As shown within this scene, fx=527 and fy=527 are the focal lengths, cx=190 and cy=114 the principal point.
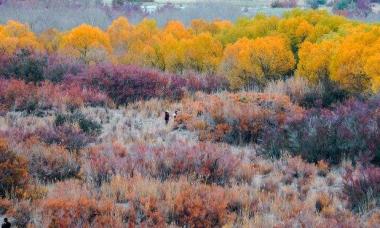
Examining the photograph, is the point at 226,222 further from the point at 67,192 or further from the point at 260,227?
the point at 67,192

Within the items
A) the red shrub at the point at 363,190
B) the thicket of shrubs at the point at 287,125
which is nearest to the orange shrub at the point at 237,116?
the thicket of shrubs at the point at 287,125

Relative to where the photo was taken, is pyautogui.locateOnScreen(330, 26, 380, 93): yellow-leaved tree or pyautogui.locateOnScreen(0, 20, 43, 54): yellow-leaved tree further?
pyautogui.locateOnScreen(0, 20, 43, 54): yellow-leaved tree

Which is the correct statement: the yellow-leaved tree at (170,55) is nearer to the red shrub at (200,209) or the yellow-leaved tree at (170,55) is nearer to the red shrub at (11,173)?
the red shrub at (11,173)

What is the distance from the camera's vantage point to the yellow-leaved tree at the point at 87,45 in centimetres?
2161

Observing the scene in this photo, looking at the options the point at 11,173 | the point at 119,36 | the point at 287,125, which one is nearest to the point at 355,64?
the point at 287,125

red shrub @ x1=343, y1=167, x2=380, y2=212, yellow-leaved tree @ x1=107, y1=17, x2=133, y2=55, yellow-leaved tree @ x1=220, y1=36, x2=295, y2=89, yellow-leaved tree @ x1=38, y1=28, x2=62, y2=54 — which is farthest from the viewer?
yellow-leaved tree @ x1=38, y1=28, x2=62, y2=54

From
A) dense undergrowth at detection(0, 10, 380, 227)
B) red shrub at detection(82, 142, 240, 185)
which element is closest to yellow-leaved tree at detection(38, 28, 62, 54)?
dense undergrowth at detection(0, 10, 380, 227)

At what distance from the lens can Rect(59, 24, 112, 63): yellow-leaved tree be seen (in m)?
21.6

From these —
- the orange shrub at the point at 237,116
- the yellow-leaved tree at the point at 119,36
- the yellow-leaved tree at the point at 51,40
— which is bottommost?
the yellow-leaved tree at the point at 51,40

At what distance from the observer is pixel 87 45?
22422 millimetres

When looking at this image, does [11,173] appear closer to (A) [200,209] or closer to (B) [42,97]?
(A) [200,209]

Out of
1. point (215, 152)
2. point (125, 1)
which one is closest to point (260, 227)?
point (215, 152)

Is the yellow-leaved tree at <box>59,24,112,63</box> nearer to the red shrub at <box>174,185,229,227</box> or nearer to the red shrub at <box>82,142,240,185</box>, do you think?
the red shrub at <box>82,142,240,185</box>

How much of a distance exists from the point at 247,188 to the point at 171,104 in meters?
7.75
